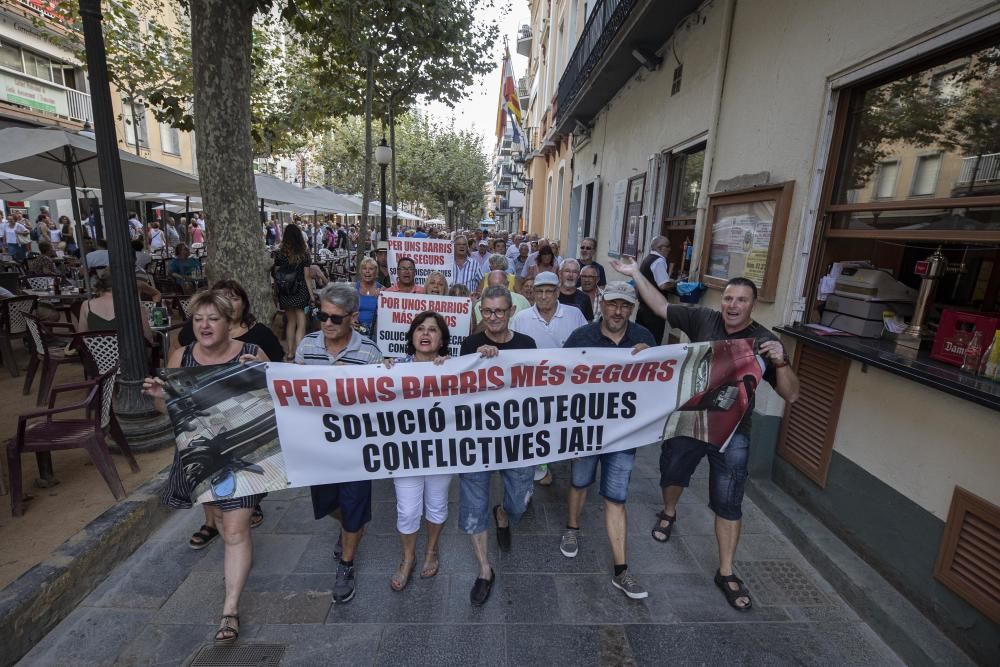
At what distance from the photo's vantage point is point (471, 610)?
2820 mm

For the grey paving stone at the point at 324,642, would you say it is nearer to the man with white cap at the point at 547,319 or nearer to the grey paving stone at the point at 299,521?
the grey paving stone at the point at 299,521

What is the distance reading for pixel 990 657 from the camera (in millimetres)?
2318

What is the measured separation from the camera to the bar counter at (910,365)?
93.4 inches

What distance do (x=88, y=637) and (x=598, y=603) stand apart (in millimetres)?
2789

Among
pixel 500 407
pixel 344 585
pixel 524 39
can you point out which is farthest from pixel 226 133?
pixel 524 39

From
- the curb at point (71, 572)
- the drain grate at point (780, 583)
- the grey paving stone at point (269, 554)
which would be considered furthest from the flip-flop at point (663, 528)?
the curb at point (71, 572)

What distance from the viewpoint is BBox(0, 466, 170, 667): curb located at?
8.07ft

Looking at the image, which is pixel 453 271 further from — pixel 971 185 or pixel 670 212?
pixel 971 185

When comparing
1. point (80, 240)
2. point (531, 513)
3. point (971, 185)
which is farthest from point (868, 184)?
point (80, 240)

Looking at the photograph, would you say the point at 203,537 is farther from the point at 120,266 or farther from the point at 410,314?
the point at 410,314

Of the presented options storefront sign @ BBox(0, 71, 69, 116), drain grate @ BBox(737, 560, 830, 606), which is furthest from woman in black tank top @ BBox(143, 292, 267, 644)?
storefront sign @ BBox(0, 71, 69, 116)

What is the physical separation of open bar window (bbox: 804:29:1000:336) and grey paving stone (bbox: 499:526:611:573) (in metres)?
2.39

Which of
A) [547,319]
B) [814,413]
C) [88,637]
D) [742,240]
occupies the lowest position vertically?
[88,637]

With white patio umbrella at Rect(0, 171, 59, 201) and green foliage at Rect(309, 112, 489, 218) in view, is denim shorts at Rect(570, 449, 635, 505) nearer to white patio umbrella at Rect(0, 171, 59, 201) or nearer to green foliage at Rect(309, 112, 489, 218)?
white patio umbrella at Rect(0, 171, 59, 201)
